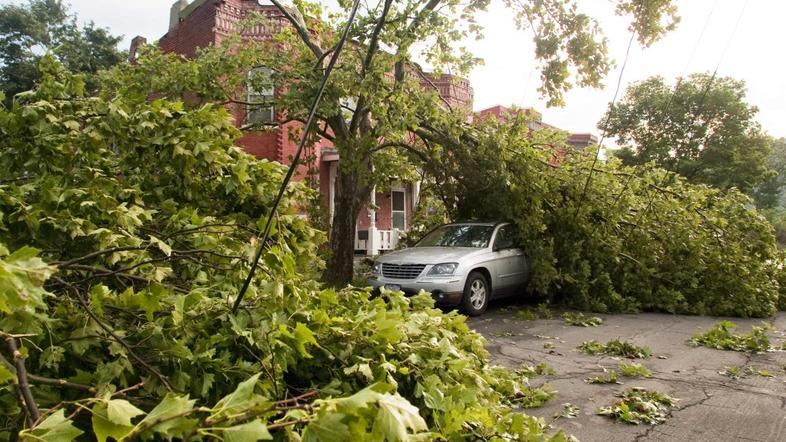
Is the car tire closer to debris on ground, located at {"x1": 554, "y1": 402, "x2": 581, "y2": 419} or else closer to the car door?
the car door

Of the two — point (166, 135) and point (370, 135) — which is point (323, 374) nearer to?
point (166, 135)

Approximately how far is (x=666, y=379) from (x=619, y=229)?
4.96 meters

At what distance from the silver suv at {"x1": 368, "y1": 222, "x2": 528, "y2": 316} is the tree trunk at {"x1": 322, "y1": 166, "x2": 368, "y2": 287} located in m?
1.79

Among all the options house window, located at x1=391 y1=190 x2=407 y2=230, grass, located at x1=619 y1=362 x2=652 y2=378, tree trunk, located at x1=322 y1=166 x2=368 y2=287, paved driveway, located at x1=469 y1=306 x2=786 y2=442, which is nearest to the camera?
paved driveway, located at x1=469 y1=306 x2=786 y2=442

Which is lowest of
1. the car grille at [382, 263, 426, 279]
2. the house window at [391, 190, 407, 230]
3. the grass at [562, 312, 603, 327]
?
the grass at [562, 312, 603, 327]

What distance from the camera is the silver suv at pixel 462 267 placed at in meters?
8.06

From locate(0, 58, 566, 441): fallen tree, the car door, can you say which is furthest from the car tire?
locate(0, 58, 566, 441): fallen tree

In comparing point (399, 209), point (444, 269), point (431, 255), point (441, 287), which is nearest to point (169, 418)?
point (441, 287)

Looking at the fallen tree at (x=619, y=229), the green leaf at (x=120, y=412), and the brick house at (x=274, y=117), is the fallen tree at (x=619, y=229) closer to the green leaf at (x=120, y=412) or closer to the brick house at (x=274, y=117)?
the brick house at (x=274, y=117)

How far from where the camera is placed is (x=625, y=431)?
11.7 feet

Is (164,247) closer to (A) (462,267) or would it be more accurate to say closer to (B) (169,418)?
(B) (169,418)

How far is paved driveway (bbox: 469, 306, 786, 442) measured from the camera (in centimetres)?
355

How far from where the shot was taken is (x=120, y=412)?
3.86 ft

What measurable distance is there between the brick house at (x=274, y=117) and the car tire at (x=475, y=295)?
5.78 meters
